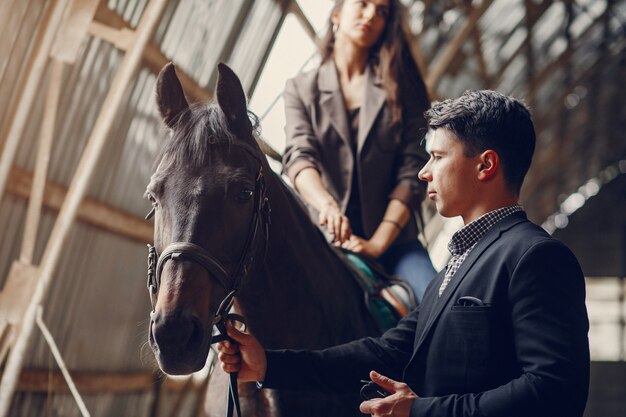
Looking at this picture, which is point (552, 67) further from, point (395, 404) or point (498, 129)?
point (395, 404)

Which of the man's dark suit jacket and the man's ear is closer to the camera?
the man's dark suit jacket

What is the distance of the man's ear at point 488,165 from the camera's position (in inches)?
80.2

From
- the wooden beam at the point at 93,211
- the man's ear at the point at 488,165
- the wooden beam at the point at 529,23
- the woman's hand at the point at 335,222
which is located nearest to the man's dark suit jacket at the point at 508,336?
the man's ear at the point at 488,165

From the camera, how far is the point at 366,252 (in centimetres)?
333

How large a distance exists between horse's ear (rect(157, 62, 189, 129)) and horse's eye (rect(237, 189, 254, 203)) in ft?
0.97

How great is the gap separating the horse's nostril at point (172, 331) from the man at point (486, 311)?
7.1 inches

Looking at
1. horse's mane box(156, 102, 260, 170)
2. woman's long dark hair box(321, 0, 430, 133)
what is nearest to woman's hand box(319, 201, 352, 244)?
woman's long dark hair box(321, 0, 430, 133)

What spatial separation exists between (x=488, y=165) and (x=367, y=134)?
1.57 metres

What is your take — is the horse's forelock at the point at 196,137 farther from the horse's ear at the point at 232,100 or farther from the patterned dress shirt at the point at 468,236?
the patterned dress shirt at the point at 468,236

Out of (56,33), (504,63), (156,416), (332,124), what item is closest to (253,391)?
(332,124)

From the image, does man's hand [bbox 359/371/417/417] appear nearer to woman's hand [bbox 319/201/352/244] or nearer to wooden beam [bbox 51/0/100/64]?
woman's hand [bbox 319/201/352/244]

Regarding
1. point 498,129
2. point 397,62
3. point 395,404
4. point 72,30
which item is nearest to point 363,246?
point 397,62

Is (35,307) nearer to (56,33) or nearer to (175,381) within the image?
(56,33)

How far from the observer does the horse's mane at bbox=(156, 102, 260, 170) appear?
2318 mm
